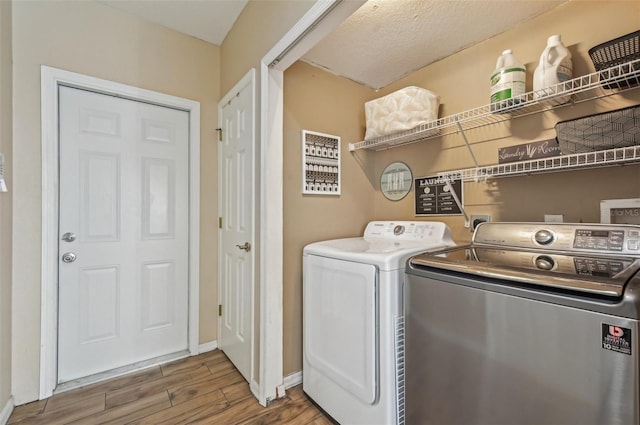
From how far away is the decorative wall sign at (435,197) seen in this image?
183cm

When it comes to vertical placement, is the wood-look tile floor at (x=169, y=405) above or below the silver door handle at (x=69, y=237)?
below

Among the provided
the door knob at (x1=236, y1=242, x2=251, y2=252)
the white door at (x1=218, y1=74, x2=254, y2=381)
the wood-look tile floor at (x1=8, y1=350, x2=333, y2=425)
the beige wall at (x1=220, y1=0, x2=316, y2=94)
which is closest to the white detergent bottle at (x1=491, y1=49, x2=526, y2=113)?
the beige wall at (x1=220, y1=0, x2=316, y2=94)

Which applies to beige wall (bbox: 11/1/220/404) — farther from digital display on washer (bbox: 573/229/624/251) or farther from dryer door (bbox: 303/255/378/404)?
digital display on washer (bbox: 573/229/624/251)

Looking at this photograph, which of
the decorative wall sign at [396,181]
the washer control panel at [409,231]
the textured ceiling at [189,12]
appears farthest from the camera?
the decorative wall sign at [396,181]

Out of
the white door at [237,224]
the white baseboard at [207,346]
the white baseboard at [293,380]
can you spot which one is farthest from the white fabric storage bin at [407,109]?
the white baseboard at [207,346]

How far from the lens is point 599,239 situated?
111cm

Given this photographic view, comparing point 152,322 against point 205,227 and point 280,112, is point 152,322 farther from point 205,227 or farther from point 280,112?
point 280,112

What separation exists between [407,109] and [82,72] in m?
2.14

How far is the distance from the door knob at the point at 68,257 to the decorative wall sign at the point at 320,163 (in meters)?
1.58

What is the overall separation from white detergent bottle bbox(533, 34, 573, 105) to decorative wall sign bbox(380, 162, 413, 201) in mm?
933

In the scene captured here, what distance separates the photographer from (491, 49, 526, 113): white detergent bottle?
1343mm

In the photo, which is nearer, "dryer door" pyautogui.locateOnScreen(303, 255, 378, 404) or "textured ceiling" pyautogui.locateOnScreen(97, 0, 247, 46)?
"dryer door" pyautogui.locateOnScreen(303, 255, 378, 404)

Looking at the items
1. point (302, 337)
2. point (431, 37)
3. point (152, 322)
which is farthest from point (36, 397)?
point (431, 37)

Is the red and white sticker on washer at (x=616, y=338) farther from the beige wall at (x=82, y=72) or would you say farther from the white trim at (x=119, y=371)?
the white trim at (x=119, y=371)
